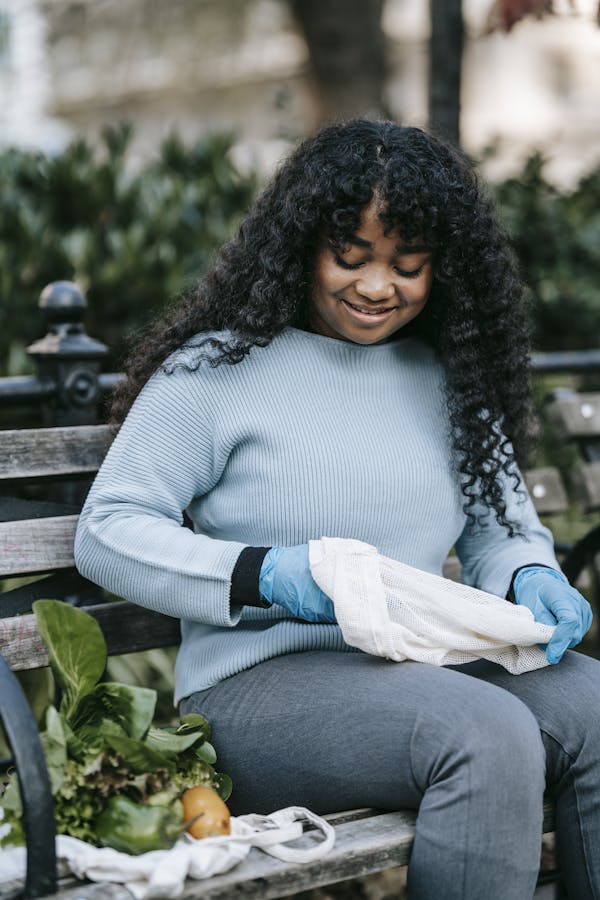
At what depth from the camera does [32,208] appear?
448cm

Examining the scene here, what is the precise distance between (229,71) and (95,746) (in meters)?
12.1

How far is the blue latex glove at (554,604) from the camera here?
7.18 feet

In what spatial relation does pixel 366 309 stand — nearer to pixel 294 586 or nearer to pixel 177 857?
pixel 294 586

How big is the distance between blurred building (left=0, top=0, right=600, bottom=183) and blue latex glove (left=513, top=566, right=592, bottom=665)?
9.52m

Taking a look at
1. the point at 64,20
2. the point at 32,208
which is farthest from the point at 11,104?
the point at 32,208

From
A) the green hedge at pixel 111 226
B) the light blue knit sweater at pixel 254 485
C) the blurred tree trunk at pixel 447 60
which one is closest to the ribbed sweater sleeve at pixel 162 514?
the light blue knit sweater at pixel 254 485

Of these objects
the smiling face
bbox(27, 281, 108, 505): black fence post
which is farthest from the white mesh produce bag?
bbox(27, 281, 108, 505): black fence post

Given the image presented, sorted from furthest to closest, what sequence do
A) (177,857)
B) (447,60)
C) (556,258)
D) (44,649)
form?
(556,258)
(447,60)
(44,649)
(177,857)

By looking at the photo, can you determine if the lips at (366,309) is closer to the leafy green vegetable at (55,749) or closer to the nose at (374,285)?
the nose at (374,285)

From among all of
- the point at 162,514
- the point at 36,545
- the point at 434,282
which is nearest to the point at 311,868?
the point at 162,514

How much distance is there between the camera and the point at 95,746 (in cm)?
186

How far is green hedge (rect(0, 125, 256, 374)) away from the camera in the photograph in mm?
4145

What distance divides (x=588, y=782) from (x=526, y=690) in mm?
206

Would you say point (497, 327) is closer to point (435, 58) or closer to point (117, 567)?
point (117, 567)
